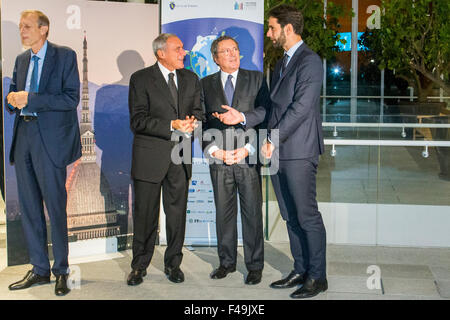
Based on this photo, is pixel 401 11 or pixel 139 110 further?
pixel 401 11

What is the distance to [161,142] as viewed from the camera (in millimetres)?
4102

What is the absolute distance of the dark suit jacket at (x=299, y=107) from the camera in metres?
3.73

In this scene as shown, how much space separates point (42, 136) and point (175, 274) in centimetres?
124

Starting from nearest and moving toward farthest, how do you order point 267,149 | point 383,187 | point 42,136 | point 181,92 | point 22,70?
point 267,149, point 42,136, point 22,70, point 181,92, point 383,187

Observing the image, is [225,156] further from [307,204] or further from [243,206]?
[307,204]

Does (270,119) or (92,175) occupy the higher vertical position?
(270,119)

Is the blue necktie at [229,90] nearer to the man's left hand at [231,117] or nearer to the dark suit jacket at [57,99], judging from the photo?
the man's left hand at [231,117]

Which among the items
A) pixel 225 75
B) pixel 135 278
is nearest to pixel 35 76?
pixel 225 75

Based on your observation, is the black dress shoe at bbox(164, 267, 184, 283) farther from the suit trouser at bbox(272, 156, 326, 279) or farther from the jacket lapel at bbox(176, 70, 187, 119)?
the jacket lapel at bbox(176, 70, 187, 119)

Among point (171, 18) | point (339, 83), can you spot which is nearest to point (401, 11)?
point (171, 18)

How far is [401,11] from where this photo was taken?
8.89 meters

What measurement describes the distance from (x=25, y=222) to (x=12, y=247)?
0.55 metres

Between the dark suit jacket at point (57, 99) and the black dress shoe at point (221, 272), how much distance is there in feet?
3.96
